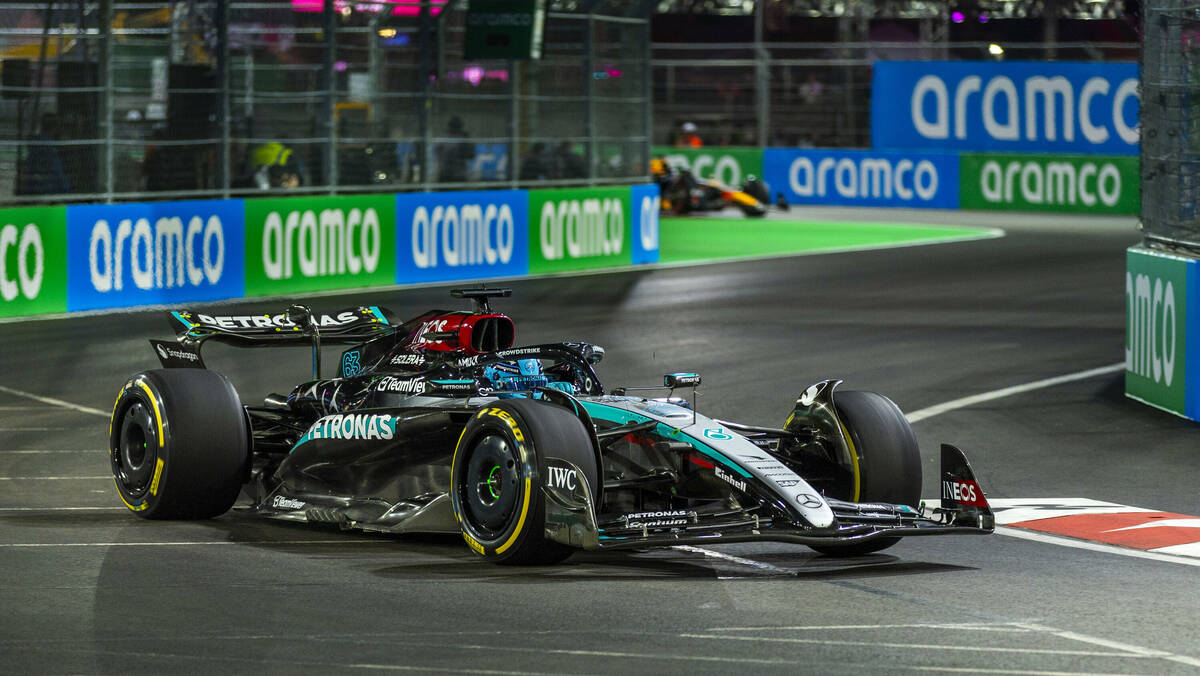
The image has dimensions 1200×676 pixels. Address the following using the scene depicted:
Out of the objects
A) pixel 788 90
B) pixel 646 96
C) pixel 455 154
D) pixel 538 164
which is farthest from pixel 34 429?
pixel 788 90

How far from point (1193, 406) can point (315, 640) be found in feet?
27.1

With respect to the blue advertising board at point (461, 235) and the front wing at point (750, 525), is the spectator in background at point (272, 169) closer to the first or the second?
the blue advertising board at point (461, 235)

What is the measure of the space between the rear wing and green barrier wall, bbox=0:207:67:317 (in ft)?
31.6

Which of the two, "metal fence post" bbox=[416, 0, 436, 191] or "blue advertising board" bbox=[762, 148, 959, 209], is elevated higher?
"metal fence post" bbox=[416, 0, 436, 191]

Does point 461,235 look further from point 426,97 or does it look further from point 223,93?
point 223,93

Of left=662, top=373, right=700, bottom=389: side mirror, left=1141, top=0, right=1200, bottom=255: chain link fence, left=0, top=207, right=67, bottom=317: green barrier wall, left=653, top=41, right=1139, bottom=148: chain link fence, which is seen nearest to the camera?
left=662, top=373, right=700, bottom=389: side mirror

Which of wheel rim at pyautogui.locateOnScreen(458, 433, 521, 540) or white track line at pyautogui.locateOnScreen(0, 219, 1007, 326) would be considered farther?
white track line at pyautogui.locateOnScreen(0, 219, 1007, 326)

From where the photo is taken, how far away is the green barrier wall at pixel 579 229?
1017 inches

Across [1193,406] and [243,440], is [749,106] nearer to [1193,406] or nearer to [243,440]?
Result: [1193,406]

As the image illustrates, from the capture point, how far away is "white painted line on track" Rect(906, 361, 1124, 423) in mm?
13375

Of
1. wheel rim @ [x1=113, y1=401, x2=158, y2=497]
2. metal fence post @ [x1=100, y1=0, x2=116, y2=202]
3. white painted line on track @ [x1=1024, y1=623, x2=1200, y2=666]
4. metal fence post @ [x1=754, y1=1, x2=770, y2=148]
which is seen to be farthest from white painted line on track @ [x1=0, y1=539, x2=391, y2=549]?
metal fence post @ [x1=754, y1=1, x2=770, y2=148]

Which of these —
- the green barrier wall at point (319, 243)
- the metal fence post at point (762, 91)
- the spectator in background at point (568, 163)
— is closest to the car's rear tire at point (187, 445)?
the green barrier wall at point (319, 243)

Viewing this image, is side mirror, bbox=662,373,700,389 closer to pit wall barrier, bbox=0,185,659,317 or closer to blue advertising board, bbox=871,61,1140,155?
pit wall barrier, bbox=0,185,659,317

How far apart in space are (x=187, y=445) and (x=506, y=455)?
1883mm
